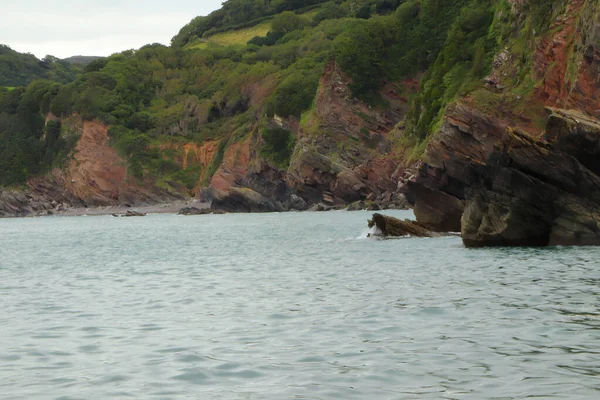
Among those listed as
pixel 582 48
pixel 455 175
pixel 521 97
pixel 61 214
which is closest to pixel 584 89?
pixel 582 48

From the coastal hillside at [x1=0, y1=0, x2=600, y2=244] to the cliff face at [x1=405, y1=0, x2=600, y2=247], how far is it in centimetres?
17

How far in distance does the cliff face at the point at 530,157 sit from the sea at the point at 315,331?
9.75 ft

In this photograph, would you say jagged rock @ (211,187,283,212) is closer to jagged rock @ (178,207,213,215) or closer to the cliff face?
jagged rock @ (178,207,213,215)

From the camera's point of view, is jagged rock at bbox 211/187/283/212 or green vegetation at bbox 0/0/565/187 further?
jagged rock at bbox 211/187/283/212

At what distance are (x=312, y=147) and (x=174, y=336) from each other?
10431 cm

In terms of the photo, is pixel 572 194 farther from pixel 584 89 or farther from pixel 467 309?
pixel 467 309

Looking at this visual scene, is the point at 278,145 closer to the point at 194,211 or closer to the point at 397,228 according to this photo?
Result: the point at 194,211

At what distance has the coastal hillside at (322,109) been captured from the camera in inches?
2199

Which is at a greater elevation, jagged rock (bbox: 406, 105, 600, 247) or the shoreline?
jagged rock (bbox: 406, 105, 600, 247)

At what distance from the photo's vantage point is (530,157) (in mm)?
34500

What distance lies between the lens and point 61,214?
15262 cm

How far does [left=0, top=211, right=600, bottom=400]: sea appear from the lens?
39.7 ft

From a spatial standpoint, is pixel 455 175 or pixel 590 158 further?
pixel 455 175

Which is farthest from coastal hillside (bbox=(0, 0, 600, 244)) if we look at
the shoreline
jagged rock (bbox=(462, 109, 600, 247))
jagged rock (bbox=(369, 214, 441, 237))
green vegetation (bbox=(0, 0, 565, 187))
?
jagged rock (bbox=(462, 109, 600, 247))
